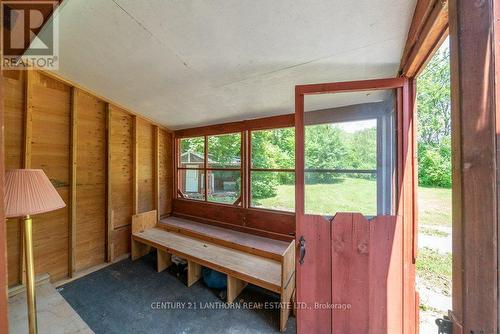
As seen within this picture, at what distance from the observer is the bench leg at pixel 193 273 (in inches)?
106

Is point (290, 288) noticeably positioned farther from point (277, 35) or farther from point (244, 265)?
point (277, 35)

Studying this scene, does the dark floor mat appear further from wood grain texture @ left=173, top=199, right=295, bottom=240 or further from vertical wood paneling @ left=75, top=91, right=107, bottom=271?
wood grain texture @ left=173, top=199, right=295, bottom=240

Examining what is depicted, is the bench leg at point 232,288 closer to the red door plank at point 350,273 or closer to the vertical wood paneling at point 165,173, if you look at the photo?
the red door plank at point 350,273

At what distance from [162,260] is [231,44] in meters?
3.02

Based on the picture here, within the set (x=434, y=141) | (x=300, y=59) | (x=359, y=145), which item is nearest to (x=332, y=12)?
(x=300, y=59)

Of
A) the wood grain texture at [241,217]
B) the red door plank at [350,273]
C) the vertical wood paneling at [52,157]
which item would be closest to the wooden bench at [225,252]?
the wood grain texture at [241,217]

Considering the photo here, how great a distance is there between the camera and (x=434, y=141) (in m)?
3.24

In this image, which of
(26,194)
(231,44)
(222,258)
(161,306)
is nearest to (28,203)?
(26,194)

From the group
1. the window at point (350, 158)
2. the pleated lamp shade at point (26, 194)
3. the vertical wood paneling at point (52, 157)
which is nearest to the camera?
the pleated lamp shade at point (26, 194)

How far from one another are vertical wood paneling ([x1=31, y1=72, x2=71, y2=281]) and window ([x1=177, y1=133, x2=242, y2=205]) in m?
1.96

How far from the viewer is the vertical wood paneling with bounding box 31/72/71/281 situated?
247 centimetres

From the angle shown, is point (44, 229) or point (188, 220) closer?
point (44, 229)

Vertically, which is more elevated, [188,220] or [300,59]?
[300,59]

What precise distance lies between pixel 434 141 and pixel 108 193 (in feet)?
16.8
